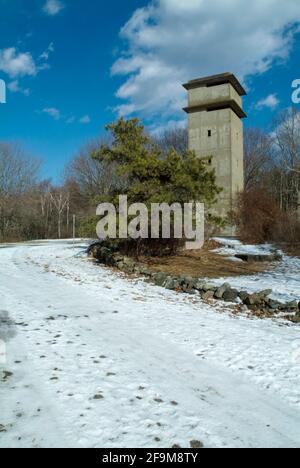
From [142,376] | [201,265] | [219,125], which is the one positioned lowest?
[142,376]

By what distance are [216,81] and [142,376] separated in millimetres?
33830

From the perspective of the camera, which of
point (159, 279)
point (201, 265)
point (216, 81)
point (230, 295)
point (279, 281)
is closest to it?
point (230, 295)

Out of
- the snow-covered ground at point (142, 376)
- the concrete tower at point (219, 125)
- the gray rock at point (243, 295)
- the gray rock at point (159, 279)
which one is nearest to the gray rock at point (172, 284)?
the gray rock at point (159, 279)

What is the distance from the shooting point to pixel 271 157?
161ft

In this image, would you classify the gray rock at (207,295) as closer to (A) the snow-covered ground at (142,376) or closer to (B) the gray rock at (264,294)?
(A) the snow-covered ground at (142,376)

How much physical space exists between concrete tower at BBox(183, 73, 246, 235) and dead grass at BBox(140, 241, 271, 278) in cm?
1563

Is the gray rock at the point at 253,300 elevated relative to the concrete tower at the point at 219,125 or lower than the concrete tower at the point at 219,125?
lower

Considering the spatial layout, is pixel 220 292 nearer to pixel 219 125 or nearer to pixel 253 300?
pixel 253 300

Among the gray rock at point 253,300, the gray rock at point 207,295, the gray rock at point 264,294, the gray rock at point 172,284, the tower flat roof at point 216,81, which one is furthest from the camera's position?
the tower flat roof at point 216,81

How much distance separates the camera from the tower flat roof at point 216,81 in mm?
32784

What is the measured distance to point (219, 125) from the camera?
3356cm

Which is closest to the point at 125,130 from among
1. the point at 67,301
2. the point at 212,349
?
the point at 67,301

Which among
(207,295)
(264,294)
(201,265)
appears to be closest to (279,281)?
(264,294)
